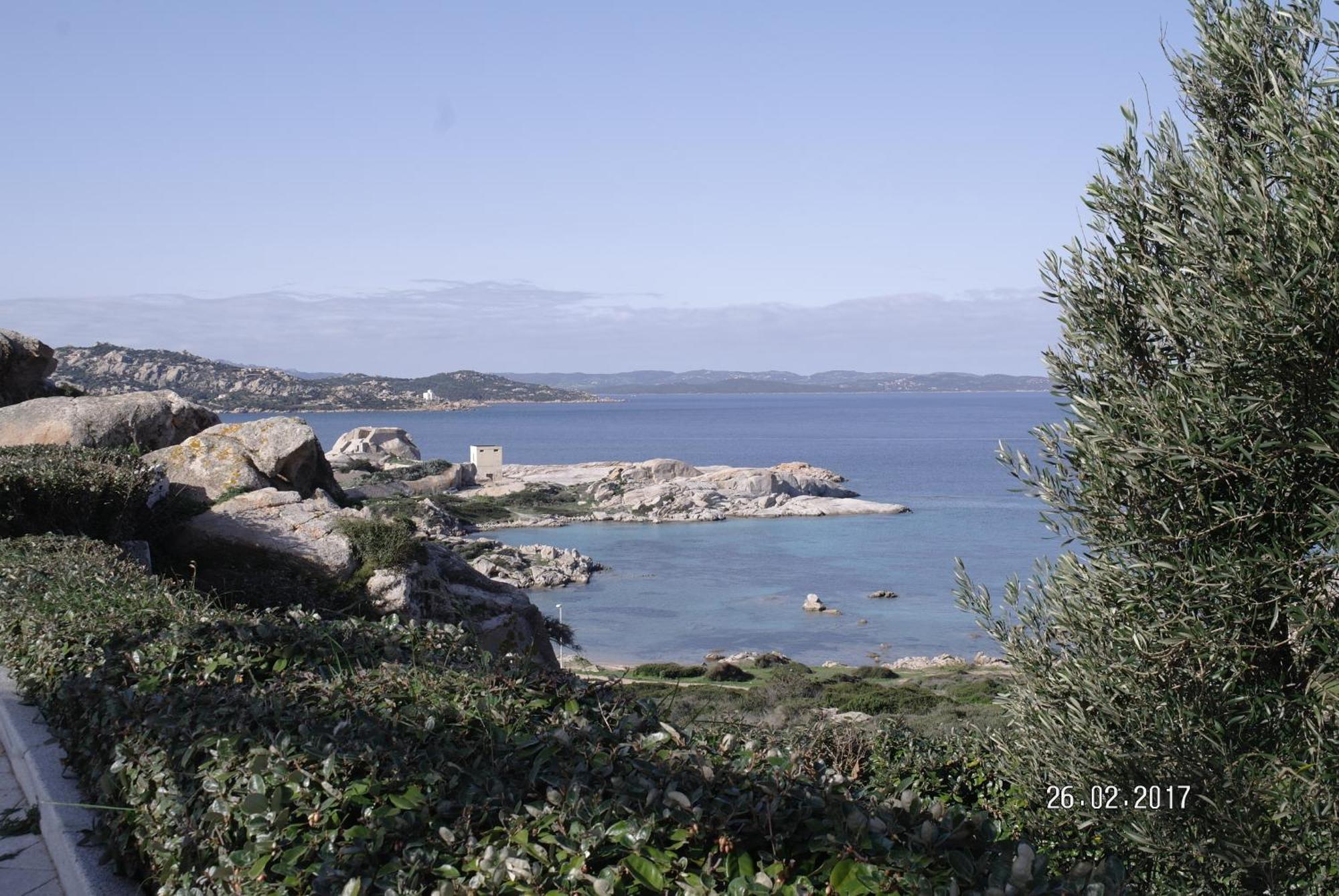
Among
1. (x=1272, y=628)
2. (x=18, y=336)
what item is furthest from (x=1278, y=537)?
(x=18, y=336)

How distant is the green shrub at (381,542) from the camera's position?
13070 mm

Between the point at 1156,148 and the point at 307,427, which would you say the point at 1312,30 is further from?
the point at 307,427

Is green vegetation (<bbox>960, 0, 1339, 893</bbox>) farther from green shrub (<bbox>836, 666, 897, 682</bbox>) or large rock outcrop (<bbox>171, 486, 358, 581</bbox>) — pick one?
green shrub (<bbox>836, 666, 897, 682</bbox>)

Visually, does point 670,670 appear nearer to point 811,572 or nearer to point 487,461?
point 811,572

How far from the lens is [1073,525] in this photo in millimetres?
6910

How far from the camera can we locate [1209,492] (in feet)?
19.6

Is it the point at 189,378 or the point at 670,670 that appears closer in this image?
the point at 670,670

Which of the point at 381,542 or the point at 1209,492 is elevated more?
the point at 1209,492

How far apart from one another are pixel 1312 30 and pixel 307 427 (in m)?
13.5

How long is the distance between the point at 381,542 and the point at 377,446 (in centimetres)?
10082

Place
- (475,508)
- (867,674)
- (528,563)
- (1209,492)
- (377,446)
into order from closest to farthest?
(1209,492), (867,674), (528,563), (475,508), (377,446)

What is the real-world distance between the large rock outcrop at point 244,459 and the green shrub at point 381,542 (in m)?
2.08

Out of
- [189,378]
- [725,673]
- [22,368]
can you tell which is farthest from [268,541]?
[189,378]

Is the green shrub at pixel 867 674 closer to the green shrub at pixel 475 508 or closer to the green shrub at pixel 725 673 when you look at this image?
the green shrub at pixel 725 673
